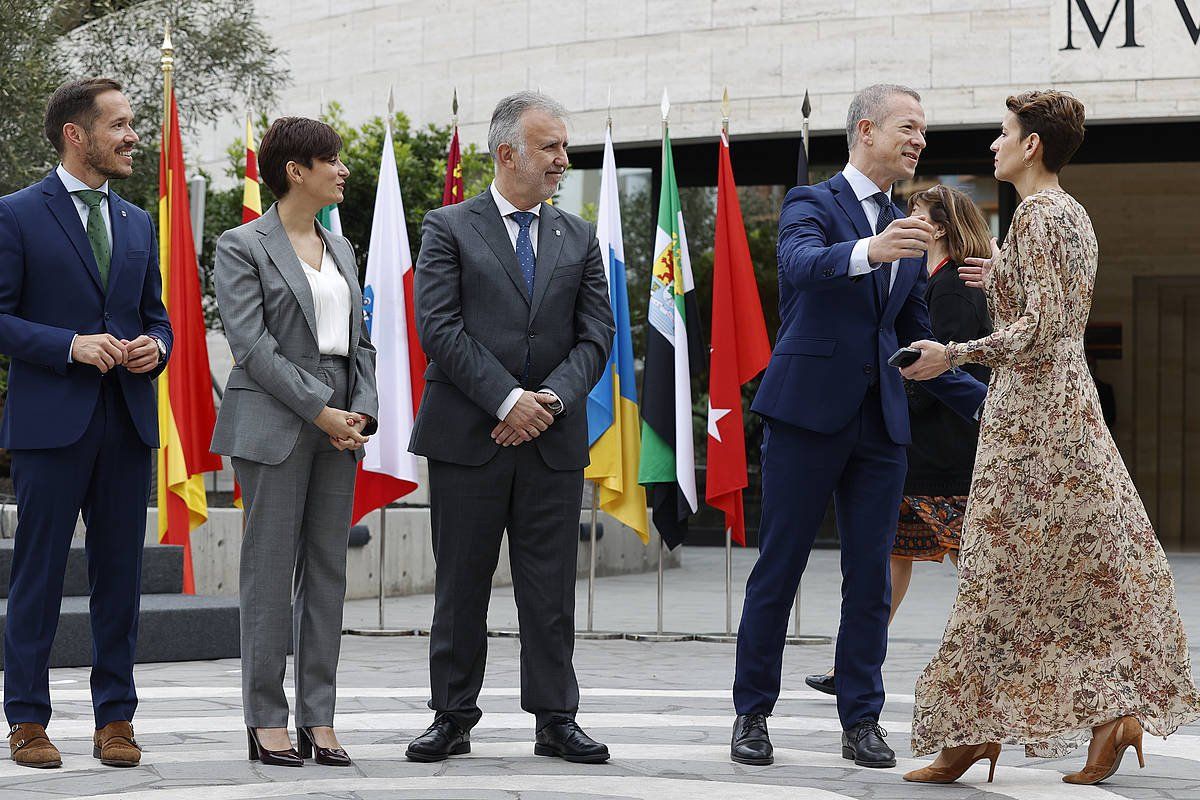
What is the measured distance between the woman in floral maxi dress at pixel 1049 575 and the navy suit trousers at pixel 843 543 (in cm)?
39

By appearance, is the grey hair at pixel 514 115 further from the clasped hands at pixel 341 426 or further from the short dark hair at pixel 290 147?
the clasped hands at pixel 341 426

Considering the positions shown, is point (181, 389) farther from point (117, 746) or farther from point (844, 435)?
point (844, 435)

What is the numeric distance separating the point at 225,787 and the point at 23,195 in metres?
2.03

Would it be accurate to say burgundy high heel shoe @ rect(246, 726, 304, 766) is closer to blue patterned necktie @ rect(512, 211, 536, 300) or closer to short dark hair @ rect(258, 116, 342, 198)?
blue patterned necktie @ rect(512, 211, 536, 300)

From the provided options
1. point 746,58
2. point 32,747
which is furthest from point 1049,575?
point 746,58

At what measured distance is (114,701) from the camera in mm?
4930

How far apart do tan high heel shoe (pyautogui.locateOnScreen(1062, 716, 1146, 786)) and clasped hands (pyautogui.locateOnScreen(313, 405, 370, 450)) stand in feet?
8.00

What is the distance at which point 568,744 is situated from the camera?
4.93m

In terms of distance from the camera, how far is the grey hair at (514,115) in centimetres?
512

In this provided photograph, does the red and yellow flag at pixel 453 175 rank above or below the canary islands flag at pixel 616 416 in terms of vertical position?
above

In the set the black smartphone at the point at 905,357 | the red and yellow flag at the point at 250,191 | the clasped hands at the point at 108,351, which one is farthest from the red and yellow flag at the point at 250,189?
the black smartphone at the point at 905,357

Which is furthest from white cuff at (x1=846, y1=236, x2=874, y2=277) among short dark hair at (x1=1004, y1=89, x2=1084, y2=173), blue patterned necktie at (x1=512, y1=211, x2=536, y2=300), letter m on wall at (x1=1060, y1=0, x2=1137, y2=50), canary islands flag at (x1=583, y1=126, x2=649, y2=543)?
letter m on wall at (x1=1060, y1=0, x2=1137, y2=50)

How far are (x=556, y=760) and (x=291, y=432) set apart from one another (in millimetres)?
1350

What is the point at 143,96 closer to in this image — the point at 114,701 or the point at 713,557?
the point at 713,557
